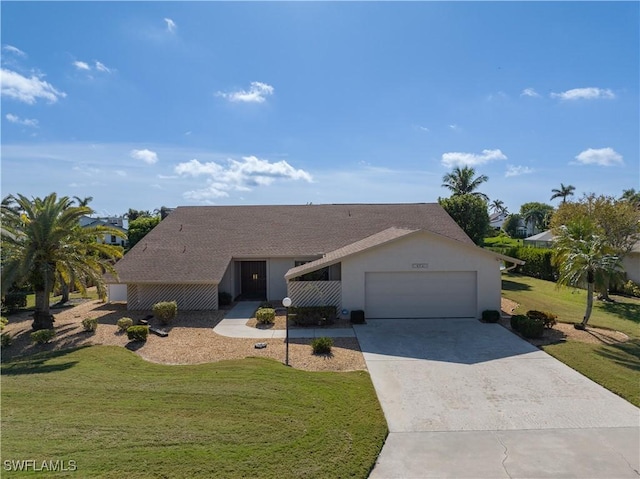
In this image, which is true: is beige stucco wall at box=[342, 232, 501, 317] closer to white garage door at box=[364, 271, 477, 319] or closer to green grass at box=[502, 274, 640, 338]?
white garage door at box=[364, 271, 477, 319]

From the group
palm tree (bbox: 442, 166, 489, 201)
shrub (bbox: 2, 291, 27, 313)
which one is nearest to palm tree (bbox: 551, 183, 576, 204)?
palm tree (bbox: 442, 166, 489, 201)

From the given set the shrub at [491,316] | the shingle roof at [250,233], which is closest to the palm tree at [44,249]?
the shingle roof at [250,233]

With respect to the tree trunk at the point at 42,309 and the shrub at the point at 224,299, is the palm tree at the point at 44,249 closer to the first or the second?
the tree trunk at the point at 42,309

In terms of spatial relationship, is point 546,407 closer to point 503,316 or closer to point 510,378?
point 510,378

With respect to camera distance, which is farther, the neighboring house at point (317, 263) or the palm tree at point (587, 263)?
the neighboring house at point (317, 263)

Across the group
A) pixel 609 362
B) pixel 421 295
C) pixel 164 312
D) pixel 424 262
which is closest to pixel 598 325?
pixel 609 362
